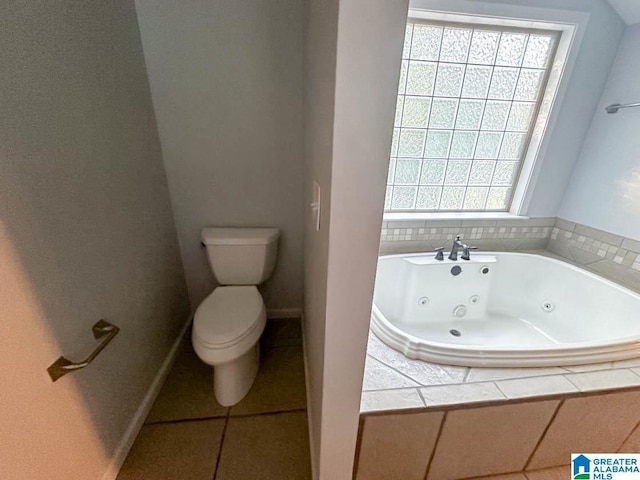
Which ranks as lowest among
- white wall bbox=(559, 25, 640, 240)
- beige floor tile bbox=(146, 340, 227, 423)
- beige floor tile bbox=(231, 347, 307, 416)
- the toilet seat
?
beige floor tile bbox=(146, 340, 227, 423)

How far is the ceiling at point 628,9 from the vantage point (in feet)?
4.40

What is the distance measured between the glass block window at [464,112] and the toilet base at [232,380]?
1.33m

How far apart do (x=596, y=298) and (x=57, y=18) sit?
278cm

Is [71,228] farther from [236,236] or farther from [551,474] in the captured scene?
[551,474]

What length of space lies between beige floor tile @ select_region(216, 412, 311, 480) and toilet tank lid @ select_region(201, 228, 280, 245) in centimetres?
88

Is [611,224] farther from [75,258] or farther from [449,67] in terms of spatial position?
[75,258]

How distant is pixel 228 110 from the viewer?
1.35 meters

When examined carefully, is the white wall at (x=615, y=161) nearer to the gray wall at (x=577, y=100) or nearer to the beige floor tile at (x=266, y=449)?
the gray wall at (x=577, y=100)

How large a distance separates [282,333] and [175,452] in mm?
788

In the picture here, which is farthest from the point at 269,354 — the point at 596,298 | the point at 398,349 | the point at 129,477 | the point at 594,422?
the point at 596,298

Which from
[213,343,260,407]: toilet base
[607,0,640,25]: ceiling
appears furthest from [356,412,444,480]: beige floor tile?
[607,0,640,25]: ceiling

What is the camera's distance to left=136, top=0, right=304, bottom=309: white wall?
1.21 m

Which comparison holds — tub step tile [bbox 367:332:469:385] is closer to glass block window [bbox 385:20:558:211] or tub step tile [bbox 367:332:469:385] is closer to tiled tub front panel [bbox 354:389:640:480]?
tiled tub front panel [bbox 354:389:640:480]

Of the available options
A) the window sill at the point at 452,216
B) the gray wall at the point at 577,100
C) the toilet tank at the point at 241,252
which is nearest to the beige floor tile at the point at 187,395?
the toilet tank at the point at 241,252
